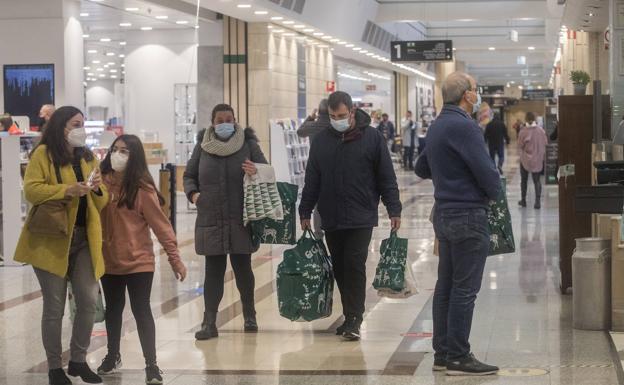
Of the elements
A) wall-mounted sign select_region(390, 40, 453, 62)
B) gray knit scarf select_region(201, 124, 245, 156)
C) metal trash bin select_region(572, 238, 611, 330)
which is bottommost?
metal trash bin select_region(572, 238, 611, 330)

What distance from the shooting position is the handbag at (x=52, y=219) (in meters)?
5.88

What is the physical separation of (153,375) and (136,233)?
77cm

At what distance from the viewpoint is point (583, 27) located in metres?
18.3

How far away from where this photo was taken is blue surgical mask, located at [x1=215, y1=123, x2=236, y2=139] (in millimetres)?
7461

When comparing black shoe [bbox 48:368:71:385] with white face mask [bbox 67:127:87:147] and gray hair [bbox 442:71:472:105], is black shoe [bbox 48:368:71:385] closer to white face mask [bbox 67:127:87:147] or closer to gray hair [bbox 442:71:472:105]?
white face mask [bbox 67:127:87:147]

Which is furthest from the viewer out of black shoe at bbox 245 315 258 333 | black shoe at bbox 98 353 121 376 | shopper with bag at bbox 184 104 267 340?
black shoe at bbox 245 315 258 333

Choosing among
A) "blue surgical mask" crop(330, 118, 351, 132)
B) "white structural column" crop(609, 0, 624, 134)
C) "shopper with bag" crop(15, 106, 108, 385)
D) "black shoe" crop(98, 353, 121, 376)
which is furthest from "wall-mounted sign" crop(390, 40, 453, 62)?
"shopper with bag" crop(15, 106, 108, 385)

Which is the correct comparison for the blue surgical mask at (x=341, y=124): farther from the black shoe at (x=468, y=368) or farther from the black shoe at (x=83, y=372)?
the black shoe at (x=83, y=372)

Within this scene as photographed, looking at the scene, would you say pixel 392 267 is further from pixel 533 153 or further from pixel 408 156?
pixel 408 156

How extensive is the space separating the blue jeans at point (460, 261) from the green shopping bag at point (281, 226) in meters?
1.58

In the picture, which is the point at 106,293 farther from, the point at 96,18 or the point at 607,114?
the point at 96,18

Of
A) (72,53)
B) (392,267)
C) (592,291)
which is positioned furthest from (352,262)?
(72,53)

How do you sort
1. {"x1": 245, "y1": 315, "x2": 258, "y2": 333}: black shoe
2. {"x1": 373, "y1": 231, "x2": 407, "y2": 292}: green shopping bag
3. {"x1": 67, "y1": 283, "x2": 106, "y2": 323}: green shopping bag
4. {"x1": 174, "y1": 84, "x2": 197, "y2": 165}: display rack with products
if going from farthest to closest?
{"x1": 174, "y1": 84, "x2": 197, "y2": 165}: display rack with products < {"x1": 245, "y1": 315, "x2": 258, "y2": 333}: black shoe < {"x1": 373, "y1": 231, "x2": 407, "y2": 292}: green shopping bag < {"x1": 67, "y1": 283, "x2": 106, "y2": 323}: green shopping bag

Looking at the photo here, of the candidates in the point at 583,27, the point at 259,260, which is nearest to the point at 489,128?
the point at 583,27
